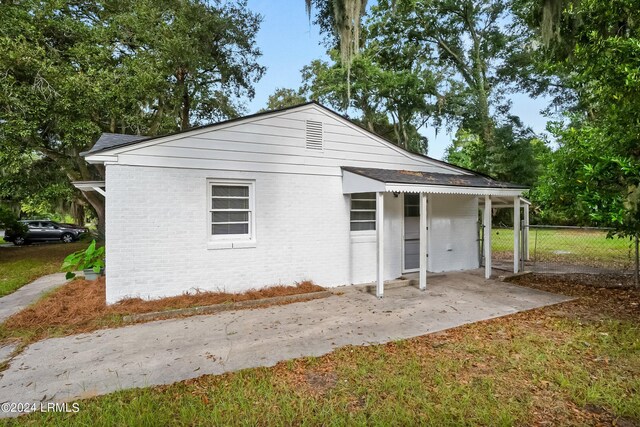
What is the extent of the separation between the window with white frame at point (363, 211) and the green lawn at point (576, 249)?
22.6 feet

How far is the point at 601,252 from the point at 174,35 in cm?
1883

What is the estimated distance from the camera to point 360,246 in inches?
308

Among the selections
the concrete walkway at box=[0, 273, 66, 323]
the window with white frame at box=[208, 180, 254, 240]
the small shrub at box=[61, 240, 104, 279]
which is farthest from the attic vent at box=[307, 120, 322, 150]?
the concrete walkway at box=[0, 273, 66, 323]

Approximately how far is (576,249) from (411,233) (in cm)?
1061

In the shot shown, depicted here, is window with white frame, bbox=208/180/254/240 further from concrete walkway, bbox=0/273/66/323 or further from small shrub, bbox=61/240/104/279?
concrete walkway, bbox=0/273/66/323

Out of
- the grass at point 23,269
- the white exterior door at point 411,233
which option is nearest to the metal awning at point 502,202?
the white exterior door at point 411,233

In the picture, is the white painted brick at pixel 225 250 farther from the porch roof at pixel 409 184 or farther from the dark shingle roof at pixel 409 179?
the dark shingle roof at pixel 409 179

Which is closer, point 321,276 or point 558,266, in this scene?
point 321,276

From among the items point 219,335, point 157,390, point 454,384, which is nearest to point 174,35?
point 219,335

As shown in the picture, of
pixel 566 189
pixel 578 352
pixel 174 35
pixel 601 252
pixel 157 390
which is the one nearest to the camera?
pixel 157 390

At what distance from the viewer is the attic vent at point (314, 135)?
7254mm

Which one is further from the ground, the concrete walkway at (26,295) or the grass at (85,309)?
the grass at (85,309)

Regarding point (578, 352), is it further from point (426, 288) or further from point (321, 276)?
point (321, 276)

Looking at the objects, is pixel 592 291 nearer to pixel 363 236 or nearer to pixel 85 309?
pixel 363 236
